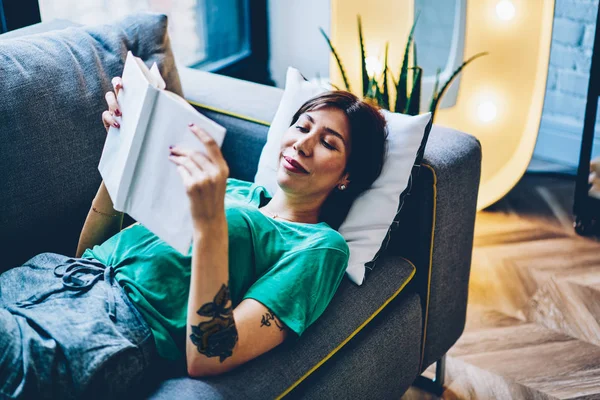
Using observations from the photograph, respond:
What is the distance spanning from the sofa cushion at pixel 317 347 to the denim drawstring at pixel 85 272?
189 millimetres

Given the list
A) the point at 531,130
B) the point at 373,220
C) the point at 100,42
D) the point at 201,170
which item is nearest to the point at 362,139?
the point at 373,220

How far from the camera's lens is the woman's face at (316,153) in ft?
4.78

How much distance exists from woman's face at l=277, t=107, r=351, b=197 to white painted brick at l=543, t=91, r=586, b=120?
6.01ft

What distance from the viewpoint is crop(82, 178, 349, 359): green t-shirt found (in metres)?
1.30

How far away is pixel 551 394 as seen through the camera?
1.87 metres

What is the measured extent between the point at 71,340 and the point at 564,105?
249 centimetres

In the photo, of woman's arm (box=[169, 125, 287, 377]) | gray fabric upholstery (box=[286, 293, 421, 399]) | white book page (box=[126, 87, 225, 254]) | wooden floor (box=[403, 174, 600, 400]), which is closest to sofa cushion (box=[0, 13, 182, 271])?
white book page (box=[126, 87, 225, 254])

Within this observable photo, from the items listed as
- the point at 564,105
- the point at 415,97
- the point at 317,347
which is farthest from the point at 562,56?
the point at 317,347

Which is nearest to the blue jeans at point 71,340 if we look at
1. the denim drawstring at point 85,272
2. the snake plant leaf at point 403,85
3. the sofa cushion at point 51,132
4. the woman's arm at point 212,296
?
the denim drawstring at point 85,272

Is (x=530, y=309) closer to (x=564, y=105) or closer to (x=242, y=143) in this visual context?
(x=242, y=143)

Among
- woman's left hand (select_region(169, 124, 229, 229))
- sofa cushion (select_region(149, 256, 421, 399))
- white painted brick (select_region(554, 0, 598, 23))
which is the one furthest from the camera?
white painted brick (select_region(554, 0, 598, 23))

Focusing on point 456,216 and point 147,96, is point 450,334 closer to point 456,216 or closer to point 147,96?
point 456,216

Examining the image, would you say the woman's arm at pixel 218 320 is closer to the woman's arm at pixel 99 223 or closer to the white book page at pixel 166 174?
the white book page at pixel 166 174

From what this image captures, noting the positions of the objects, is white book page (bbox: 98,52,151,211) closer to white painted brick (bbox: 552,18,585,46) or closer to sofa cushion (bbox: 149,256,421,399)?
sofa cushion (bbox: 149,256,421,399)
